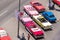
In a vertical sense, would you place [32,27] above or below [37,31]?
above

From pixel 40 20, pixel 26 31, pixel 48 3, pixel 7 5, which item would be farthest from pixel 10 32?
pixel 48 3

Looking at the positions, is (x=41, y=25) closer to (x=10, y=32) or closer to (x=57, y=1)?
(x=10, y=32)

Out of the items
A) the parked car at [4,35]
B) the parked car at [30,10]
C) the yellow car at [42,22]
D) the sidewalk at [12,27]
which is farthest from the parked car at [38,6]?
the parked car at [4,35]

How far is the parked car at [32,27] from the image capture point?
3516 centimetres

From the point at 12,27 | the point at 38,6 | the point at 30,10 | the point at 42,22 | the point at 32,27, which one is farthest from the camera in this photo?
the point at 38,6

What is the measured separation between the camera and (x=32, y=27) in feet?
120

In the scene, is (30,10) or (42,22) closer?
(42,22)

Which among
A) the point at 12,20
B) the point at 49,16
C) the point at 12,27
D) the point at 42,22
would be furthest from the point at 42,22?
the point at 12,20

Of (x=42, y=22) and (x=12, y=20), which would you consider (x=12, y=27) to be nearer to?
(x=12, y=20)

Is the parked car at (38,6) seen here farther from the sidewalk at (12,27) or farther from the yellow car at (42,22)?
the sidewalk at (12,27)

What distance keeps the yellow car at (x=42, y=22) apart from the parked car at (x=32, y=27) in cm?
71

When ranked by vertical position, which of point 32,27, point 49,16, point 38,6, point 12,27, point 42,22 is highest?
→ point 38,6

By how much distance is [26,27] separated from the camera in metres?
37.1

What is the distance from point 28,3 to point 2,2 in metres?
4.39
